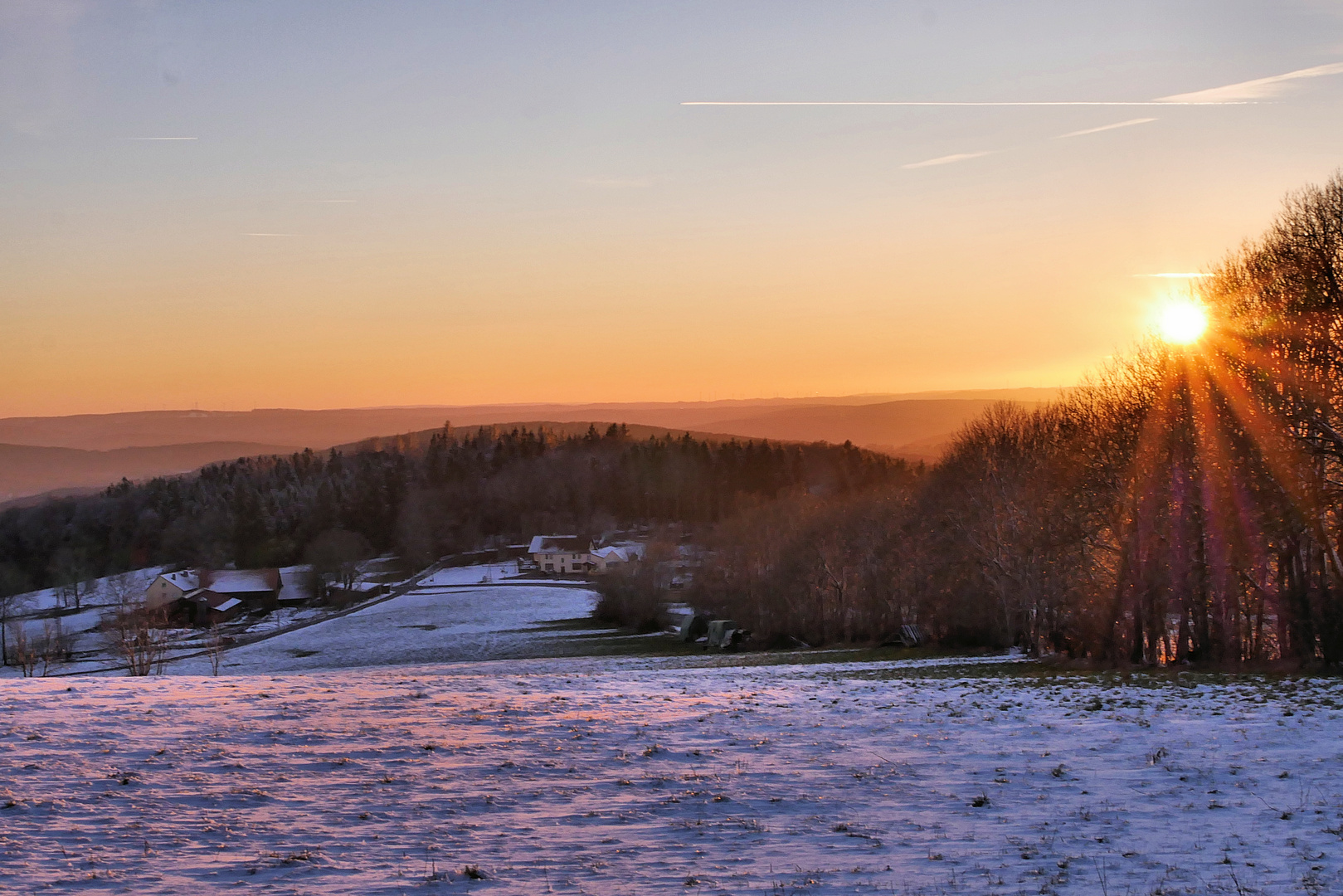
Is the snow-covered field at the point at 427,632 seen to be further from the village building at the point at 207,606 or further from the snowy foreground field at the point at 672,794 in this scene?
the snowy foreground field at the point at 672,794

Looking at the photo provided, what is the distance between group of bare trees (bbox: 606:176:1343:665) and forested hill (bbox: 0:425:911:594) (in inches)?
3817

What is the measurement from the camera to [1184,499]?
30078mm

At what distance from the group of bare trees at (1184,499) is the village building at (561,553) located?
80.8m

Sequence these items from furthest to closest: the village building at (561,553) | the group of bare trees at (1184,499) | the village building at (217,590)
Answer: the village building at (561,553) < the village building at (217,590) < the group of bare trees at (1184,499)

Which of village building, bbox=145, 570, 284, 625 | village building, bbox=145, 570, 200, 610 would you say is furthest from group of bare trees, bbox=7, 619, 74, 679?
village building, bbox=145, 570, 200, 610

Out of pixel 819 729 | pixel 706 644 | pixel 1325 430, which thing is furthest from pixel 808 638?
pixel 819 729

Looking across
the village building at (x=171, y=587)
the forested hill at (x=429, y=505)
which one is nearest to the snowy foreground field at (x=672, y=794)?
the village building at (x=171, y=587)

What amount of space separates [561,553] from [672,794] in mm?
119067

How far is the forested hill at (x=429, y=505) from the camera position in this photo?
488ft

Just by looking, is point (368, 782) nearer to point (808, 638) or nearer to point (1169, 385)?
point (1169, 385)

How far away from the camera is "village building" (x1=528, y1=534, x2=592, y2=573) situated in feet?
422

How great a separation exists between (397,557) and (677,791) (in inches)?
5338

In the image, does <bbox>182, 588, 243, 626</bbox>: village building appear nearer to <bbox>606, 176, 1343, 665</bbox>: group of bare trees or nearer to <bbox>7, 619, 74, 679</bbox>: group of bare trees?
<bbox>7, 619, 74, 679</bbox>: group of bare trees

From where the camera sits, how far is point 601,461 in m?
183
